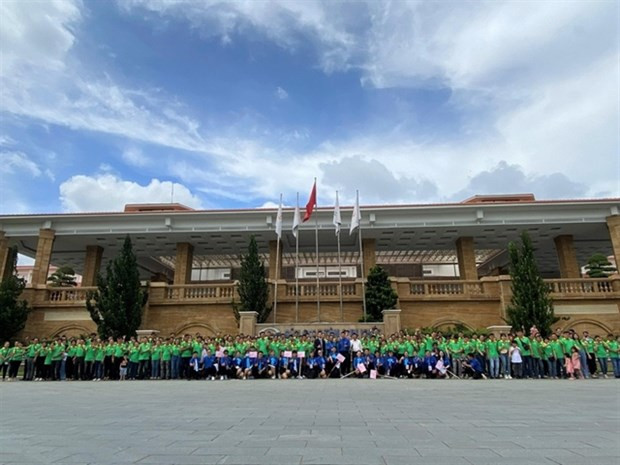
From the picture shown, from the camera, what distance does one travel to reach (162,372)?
54.9ft

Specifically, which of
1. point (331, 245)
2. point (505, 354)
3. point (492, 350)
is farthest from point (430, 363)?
point (331, 245)

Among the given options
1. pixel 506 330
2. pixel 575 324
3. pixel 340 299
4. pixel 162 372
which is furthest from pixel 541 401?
pixel 575 324

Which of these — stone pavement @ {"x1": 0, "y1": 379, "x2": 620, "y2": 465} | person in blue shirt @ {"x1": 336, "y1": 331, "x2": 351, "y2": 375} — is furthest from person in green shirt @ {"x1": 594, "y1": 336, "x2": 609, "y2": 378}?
person in blue shirt @ {"x1": 336, "y1": 331, "x2": 351, "y2": 375}

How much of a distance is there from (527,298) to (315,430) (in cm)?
1758

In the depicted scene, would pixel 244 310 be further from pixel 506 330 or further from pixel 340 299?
pixel 506 330

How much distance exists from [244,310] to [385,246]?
12.3 m

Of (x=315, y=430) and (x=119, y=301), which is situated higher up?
(x=119, y=301)

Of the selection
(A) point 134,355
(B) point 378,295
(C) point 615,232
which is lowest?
(A) point 134,355

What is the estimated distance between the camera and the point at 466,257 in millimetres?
27203

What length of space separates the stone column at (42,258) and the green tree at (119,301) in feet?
16.2

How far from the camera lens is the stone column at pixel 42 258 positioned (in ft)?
83.1

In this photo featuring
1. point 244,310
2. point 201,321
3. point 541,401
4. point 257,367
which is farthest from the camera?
point 201,321

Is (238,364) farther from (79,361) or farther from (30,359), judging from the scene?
(30,359)

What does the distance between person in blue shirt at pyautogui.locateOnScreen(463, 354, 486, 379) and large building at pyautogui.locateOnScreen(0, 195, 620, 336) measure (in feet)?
14.0
